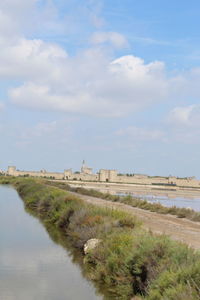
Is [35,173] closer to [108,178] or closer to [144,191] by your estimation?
[108,178]

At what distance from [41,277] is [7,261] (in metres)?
2.07

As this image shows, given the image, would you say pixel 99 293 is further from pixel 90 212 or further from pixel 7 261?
pixel 90 212

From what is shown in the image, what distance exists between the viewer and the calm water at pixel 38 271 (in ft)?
35.0

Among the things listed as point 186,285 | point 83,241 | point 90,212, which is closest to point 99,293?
point 186,285

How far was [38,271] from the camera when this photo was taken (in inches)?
506

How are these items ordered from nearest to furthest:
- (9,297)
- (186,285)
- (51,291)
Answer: (186,285) < (9,297) < (51,291)

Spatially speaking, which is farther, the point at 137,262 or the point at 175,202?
the point at 175,202

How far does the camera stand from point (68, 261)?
14461 mm

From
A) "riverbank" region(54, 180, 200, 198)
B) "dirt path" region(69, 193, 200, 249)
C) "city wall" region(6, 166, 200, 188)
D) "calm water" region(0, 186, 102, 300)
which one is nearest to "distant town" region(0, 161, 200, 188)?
"city wall" region(6, 166, 200, 188)

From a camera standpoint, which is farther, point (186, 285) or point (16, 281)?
point (16, 281)

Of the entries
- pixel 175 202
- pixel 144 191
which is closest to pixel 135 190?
pixel 144 191

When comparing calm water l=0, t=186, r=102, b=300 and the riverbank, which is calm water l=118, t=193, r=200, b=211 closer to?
the riverbank

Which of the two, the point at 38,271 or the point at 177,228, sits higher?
the point at 177,228

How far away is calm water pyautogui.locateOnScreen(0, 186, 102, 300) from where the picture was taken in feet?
35.0
